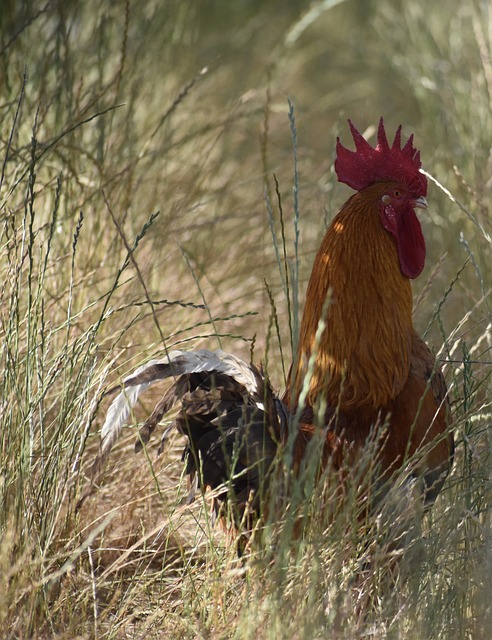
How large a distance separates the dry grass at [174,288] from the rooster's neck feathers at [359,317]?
0.18 meters

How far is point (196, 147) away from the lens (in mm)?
5230

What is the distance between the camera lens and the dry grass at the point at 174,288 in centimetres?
236

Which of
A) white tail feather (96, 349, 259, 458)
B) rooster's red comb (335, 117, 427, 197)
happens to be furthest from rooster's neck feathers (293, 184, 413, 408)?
white tail feather (96, 349, 259, 458)

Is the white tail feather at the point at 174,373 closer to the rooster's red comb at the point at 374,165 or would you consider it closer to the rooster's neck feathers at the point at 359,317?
the rooster's neck feathers at the point at 359,317

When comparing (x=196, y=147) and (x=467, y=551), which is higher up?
(x=196, y=147)

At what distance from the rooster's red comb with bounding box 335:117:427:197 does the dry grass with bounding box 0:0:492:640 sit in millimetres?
190

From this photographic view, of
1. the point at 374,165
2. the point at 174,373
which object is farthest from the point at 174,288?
the point at 174,373

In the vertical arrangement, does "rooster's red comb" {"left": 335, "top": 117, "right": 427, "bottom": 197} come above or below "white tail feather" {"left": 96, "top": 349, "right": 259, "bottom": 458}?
above

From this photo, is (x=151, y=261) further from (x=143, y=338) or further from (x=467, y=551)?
(x=467, y=551)

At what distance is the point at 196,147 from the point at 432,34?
7.91 feet

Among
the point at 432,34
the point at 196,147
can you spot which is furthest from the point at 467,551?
the point at 432,34

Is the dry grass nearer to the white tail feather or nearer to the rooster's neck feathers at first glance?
the white tail feather

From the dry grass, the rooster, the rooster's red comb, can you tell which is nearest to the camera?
the dry grass

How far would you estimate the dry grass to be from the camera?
236cm
